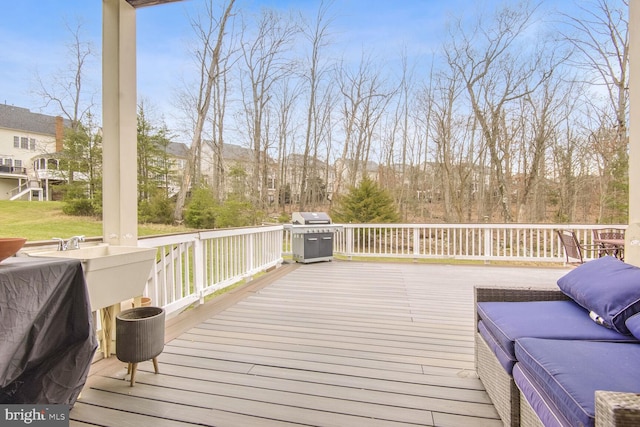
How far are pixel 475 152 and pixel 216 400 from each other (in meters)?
10.4

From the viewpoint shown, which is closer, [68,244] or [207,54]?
[68,244]

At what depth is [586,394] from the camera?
994 millimetres

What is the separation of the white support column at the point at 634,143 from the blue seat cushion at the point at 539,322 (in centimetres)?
72

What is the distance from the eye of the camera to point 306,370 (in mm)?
2162

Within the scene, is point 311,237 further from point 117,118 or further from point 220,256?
point 117,118

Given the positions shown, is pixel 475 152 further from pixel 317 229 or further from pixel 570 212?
pixel 317 229

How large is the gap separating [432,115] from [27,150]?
34.3ft

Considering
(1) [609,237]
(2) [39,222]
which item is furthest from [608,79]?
(2) [39,222]

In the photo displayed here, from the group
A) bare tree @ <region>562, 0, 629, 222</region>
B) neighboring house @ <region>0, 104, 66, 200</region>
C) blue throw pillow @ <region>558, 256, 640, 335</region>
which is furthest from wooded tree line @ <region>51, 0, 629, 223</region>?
blue throw pillow @ <region>558, 256, 640, 335</region>

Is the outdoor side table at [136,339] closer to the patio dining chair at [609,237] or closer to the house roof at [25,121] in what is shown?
the house roof at [25,121]

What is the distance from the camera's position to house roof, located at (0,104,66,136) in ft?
7.88

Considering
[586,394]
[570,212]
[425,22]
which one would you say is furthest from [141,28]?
[570,212]

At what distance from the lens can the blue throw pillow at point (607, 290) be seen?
4.96 feet

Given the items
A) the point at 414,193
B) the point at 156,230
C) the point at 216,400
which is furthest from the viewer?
the point at 414,193
